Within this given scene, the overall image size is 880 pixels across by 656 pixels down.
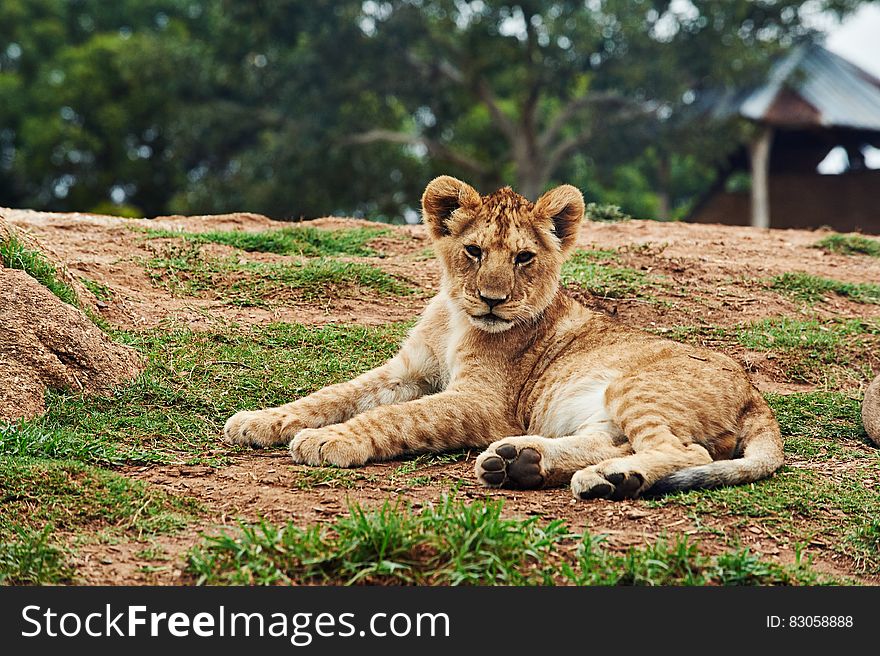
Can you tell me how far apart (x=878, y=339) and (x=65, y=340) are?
232 inches

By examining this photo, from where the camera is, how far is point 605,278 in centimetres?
869

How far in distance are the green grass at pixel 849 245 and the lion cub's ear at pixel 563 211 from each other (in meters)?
5.74

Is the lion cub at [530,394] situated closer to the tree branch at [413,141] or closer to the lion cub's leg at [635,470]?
the lion cub's leg at [635,470]

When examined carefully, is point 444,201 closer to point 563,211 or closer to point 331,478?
point 563,211

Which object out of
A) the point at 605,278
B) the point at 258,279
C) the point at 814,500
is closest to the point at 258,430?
the point at 814,500

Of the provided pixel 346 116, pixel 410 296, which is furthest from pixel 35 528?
pixel 346 116

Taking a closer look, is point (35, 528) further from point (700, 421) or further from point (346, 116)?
point (346, 116)

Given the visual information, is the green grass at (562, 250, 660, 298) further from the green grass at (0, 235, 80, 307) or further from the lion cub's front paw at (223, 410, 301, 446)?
the green grass at (0, 235, 80, 307)

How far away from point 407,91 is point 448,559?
76.3ft

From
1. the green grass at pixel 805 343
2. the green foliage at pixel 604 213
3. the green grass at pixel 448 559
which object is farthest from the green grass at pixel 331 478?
the green foliage at pixel 604 213

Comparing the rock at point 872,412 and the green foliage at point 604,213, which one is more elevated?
the green foliage at point 604,213

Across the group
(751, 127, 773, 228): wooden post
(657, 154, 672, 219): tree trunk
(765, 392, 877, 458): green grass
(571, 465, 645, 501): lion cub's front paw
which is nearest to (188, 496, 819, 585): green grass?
(571, 465, 645, 501): lion cub's front paw

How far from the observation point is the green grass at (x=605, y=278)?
331 inches

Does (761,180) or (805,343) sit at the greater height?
(761,180)
